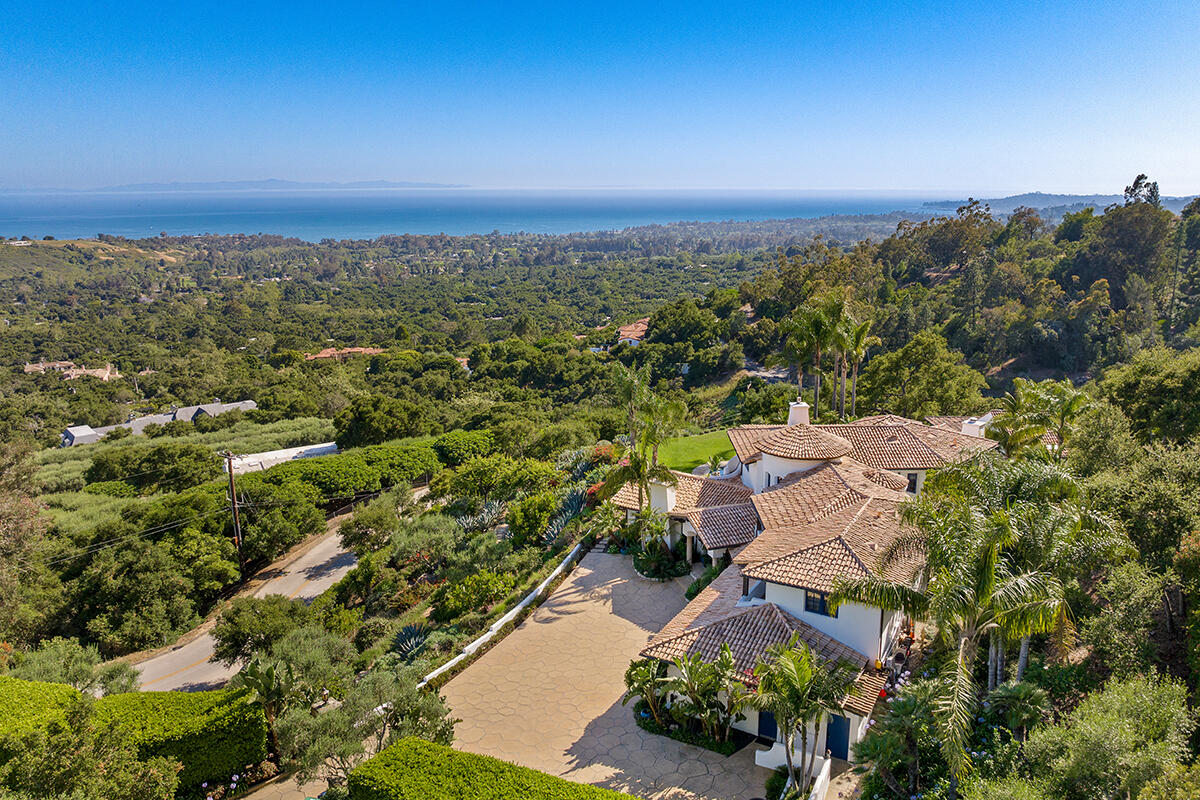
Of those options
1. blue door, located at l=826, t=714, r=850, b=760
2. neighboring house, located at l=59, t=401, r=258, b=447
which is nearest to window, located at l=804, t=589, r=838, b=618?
blue door, located at l=826, t=714, r=850, b=760

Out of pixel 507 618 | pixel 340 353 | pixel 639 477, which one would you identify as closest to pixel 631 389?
pixel 639 477

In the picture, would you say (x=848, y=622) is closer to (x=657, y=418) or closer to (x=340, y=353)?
(x=657, y=418)

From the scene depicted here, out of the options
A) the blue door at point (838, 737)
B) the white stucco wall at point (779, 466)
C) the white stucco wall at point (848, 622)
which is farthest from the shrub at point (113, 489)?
the blue door at point (838, 737)

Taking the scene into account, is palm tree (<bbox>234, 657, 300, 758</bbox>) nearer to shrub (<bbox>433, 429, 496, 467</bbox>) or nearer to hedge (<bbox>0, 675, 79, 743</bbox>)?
hedge (<bbox>0, 675, 79, 743</bbox>)

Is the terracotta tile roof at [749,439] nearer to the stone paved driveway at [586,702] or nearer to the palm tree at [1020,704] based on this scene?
the stone paved driveway at [586,702]

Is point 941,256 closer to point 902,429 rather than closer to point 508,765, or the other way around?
point 902,429

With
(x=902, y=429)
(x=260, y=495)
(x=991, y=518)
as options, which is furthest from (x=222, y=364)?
(x=991, y=518)
